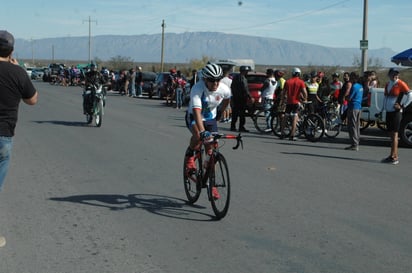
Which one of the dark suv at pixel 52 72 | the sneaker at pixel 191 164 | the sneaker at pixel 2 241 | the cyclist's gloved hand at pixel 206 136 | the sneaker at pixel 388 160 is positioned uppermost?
the dark suv at pixel 52 72

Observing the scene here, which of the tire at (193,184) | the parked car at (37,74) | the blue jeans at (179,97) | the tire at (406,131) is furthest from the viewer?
the parked car at (37,74)

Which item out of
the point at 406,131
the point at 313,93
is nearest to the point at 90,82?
the point at 313,93

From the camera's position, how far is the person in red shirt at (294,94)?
1488 cm

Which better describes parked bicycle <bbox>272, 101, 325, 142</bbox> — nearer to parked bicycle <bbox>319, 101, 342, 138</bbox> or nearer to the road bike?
parked bicycle <bbox>319, 101, 342, 138</bbox>

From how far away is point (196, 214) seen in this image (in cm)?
692

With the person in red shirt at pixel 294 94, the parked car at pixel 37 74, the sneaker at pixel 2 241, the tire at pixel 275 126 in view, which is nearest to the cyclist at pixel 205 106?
the sneaker at pixel 2 241

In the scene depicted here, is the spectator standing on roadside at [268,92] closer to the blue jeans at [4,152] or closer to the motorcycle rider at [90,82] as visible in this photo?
the motorcycle rider at [90,82]

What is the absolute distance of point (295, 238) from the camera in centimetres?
598

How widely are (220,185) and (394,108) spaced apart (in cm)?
568

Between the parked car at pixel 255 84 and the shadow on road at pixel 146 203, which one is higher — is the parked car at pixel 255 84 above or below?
above

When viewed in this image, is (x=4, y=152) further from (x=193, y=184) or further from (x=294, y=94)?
(x=294, y=94)

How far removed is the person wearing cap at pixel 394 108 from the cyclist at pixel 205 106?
502 cm

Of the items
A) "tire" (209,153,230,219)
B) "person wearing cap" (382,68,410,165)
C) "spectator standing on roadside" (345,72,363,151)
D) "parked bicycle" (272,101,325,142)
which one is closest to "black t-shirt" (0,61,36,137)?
"tire" (209,153,230,219)

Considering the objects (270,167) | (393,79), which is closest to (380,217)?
(270,167)
